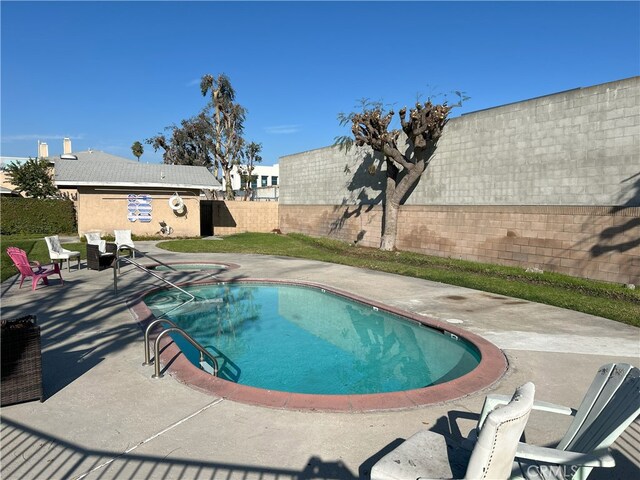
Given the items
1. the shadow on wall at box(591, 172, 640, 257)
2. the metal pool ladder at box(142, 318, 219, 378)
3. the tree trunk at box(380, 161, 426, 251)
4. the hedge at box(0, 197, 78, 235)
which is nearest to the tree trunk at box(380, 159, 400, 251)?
the tree trunk at box(380, 161, 426, 251)

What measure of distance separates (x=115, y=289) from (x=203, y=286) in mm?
2623

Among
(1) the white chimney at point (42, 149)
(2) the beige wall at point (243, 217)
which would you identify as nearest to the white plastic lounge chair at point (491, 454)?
(2) the beige wall at point (243, 217)

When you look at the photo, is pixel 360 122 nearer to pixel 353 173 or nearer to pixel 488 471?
pixel 353 173

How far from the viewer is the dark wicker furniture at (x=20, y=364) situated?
4211mm

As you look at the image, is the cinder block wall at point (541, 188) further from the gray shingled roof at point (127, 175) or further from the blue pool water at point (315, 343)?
the gray shingled roof at point (127, 175)

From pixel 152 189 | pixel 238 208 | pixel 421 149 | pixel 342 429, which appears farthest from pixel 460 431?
pixel 238 208

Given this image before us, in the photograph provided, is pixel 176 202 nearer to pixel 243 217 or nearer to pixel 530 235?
pixel 243 217

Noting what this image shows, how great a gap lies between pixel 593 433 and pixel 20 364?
5.20 meters

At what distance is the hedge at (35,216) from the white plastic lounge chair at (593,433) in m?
29.4

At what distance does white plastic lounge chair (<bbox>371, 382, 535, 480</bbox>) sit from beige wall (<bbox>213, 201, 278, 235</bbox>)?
89.3 feet

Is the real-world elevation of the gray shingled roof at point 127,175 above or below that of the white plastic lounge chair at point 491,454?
above

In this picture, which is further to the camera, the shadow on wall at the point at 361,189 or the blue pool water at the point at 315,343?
the shadow on wall at the point at 361,189

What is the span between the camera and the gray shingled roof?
72.6 feet

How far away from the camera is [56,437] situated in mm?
3736
